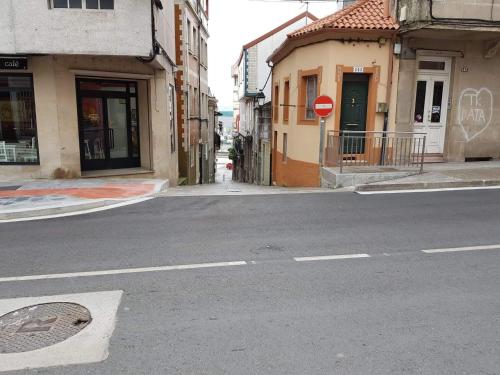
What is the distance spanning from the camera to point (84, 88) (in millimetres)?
12258

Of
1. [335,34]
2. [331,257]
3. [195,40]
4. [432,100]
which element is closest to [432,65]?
[432,100]

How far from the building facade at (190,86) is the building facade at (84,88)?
275 centimetres

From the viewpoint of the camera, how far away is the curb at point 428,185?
1004 cm

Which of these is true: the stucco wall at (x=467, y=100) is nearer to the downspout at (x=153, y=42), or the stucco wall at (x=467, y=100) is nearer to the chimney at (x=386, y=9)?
the chimney at (x=386, y=9)

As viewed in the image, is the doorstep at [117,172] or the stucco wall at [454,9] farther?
the doorstep at [117,172]

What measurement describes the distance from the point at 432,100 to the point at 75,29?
35.8 ft

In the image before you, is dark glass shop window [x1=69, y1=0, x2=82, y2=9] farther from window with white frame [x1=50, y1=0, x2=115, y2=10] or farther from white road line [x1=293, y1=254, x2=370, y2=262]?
white road line [x1=293, y1=254, x2=370, y2=262]

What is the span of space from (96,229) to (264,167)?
1628 cm

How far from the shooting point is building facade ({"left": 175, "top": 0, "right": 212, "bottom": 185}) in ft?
56.6

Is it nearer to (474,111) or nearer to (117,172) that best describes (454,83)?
(474,111)

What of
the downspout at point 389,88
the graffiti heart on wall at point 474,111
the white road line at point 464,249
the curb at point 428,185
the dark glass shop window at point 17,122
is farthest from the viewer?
the graffiti heart on wall at point 474,111

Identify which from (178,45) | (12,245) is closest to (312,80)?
(178,45)

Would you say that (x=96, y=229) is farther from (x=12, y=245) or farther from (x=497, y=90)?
(x=497, y=90)

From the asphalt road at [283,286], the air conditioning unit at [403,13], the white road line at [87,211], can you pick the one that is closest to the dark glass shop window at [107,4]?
the white road line at [87,211]
